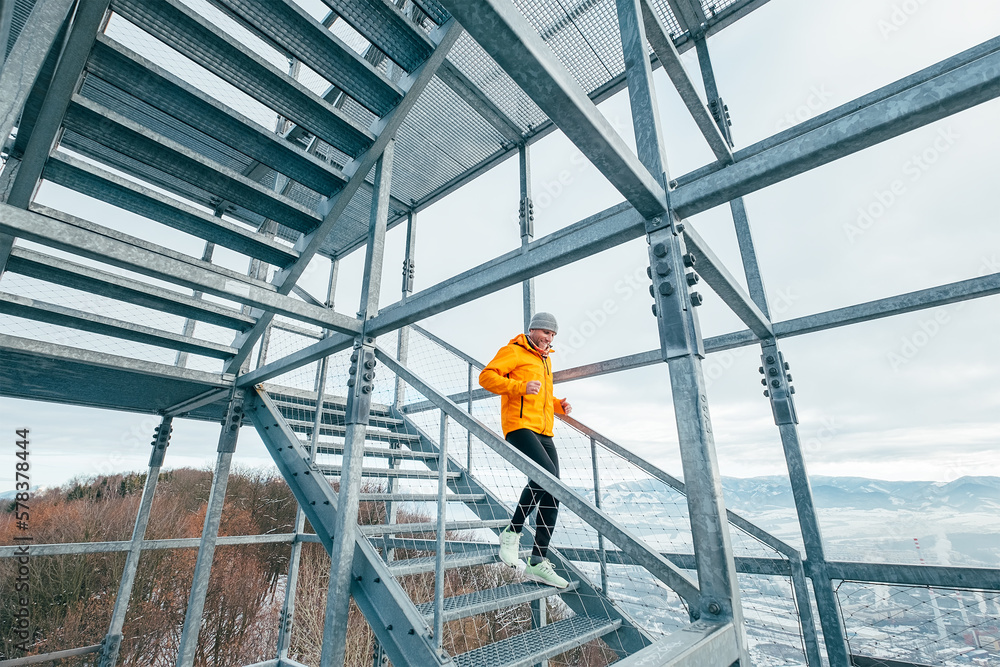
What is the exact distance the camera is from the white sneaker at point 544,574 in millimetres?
2531

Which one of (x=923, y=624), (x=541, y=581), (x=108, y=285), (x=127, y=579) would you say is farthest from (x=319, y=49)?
(x=127, y=579)

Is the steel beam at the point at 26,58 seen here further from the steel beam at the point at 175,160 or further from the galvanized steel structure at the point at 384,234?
the steel beam at the point at 175,160

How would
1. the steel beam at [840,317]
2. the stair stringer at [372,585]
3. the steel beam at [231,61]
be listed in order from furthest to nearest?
the steel beam at [840,317], the stair stringer at [372,585], the steel beam at [231,61]

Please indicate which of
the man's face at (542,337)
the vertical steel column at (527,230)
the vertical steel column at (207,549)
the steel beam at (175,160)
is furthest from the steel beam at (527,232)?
the vertical steel column at (207,549)

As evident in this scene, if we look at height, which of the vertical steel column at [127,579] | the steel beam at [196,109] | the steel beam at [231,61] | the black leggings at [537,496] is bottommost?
the vertical steel column at [127,579]

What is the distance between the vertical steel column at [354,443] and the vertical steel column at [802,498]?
263 centimetres

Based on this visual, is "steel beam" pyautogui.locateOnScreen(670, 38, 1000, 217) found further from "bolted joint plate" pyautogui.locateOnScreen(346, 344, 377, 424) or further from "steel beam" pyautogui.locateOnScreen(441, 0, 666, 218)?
"bolted joint plate" pyautogui.locateOnScreen(346, 344, 377, 424)

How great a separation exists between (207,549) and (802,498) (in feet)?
14.4

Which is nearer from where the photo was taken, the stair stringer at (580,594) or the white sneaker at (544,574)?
the white sneaker at (544,574)

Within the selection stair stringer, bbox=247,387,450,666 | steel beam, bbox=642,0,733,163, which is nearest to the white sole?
stair stringer, bbox=247,387,450,666

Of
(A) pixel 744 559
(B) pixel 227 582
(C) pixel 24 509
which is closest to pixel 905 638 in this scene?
(A) pixel 744 559

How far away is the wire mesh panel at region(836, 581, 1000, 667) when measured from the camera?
78.2 inches

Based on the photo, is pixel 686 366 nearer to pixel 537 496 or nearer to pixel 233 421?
pixel 537 496

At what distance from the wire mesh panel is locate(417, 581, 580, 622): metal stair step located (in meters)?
1.59
